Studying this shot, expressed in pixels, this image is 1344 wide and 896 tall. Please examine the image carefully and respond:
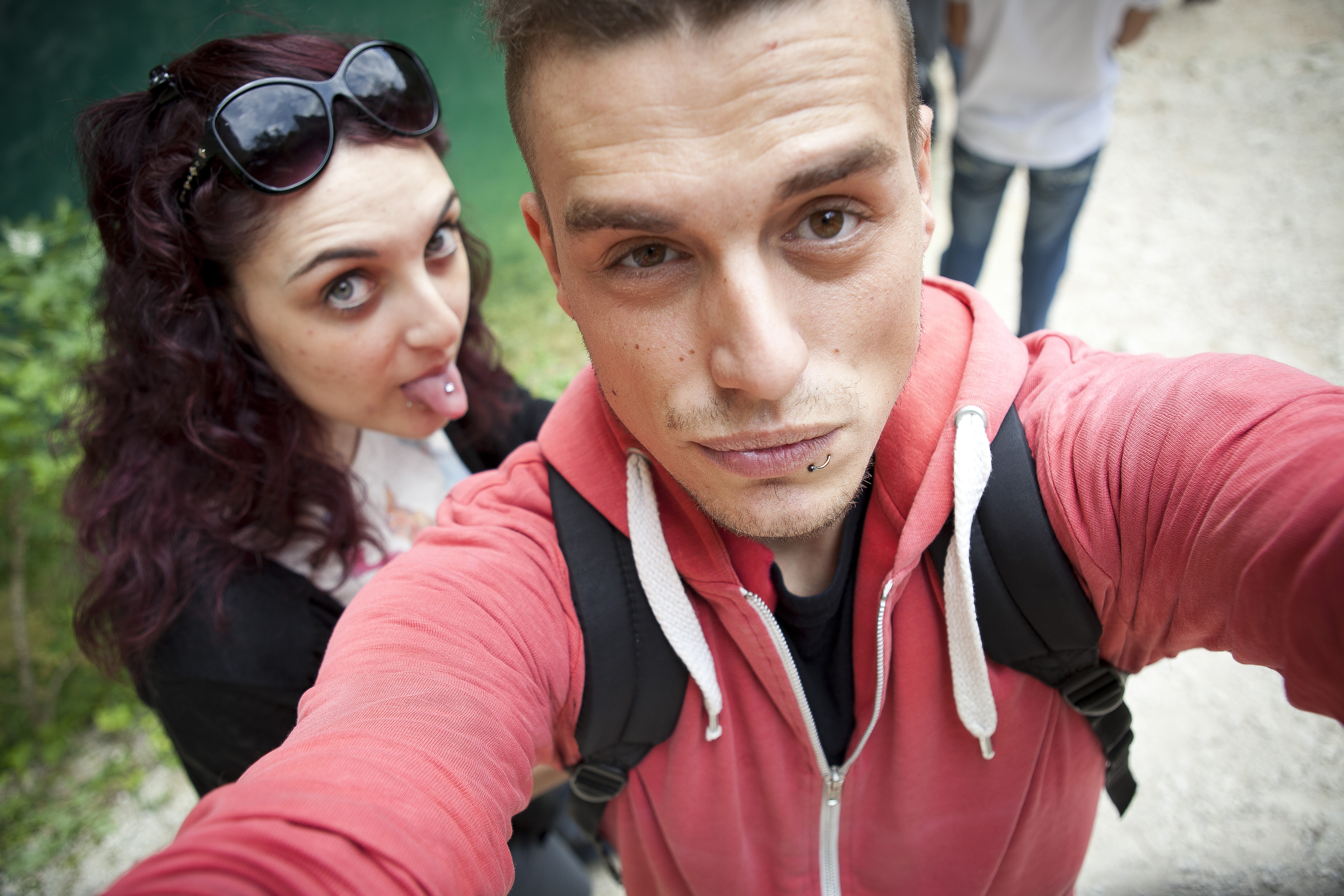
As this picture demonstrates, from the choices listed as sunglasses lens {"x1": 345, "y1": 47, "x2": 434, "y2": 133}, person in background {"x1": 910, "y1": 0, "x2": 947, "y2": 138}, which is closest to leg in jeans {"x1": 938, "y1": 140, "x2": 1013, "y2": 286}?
person in background {"x1": 910, "y1": 0, "x2": 947, "y2": 138}

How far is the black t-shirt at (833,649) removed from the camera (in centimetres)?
145

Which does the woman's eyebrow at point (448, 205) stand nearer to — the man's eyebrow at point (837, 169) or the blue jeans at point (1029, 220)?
the man's eyebrow at point (837, 169)

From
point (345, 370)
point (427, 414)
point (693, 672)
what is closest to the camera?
point (693, 672)

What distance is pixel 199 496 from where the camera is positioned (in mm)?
1962

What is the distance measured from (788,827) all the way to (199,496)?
158cm

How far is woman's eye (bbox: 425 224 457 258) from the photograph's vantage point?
2094mm

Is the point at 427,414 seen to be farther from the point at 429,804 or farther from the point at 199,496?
the point at 429,804

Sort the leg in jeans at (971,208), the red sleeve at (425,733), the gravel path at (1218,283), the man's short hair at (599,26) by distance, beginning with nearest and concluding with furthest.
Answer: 1. the red sleeve at (425,733)
2. the man's short hair at (599,26)
3. the gravel path at (1218,283)
4. the leg in jeans at (971,208)

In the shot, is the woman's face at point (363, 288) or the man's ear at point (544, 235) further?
the woman's face at point (363, 288)

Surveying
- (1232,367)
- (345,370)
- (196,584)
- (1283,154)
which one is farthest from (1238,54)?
(196,584)

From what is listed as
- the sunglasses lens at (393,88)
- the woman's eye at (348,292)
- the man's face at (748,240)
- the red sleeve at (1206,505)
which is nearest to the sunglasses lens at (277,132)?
the sunglasses lens at (393,88)

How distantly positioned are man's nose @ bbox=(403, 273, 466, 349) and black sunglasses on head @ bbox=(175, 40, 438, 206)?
0.34m

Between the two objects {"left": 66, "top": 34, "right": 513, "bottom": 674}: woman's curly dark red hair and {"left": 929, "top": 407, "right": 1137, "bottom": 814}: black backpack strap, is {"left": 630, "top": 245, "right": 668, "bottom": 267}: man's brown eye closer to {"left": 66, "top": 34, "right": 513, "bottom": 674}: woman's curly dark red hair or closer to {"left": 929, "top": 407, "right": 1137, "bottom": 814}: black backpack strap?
{"left": 929, "top": 407, "right": 1137, "bottom": 814}: black backpack strap

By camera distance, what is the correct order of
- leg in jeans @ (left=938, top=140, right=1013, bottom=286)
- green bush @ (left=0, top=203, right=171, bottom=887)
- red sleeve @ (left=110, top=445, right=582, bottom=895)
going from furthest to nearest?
leg in jeans @ (left=938, top=140, right=1013, bottom=286) < green bush @ (left=0, top=203, right=171, bottom=887) < red sleeve @ (left=110, top=445, right=582, bottom=895)
